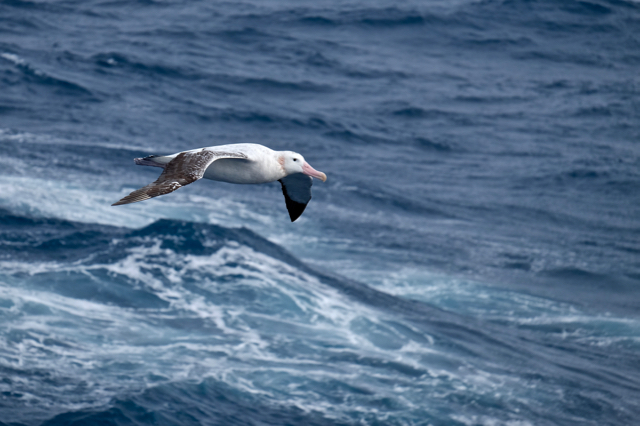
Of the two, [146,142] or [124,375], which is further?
[146,142]

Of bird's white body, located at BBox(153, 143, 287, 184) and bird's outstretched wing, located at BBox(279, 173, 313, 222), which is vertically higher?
bird's white body, located at BBox(153, 143, 287, 184)

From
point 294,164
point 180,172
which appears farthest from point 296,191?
point 180,172

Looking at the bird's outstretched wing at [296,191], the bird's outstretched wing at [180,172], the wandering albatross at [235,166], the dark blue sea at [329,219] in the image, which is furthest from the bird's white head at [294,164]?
the dark blue sea at [329,219]

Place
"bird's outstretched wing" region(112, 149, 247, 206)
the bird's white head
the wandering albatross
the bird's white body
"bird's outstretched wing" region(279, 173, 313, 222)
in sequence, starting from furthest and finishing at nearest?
"bird's outstretched wing" region(279, 173, 313, 222)
the bird's white head
the bird's white body
the wandering albatross
"bird's outstretched wing" region(112, 149, 247, 206)

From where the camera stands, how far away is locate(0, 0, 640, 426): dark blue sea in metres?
26.2

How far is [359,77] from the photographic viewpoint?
5500 cm

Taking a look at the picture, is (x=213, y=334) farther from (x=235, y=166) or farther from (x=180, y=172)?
(x=180, y=172)

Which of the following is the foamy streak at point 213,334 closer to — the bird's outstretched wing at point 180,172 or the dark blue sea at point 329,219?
the dark blue sea at point 329,219

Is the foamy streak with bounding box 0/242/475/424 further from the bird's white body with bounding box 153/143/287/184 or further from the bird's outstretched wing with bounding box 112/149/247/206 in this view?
the bird's outstretched wing with bounding box 112/149/247/206

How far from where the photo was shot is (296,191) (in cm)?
1652

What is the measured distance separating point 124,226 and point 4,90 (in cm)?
1801

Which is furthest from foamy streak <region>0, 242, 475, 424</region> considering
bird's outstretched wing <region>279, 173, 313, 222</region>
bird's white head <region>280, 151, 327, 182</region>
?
bird's white head <region>280, 151, 327, 182</region>

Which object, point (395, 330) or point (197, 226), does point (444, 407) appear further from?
point (197, 226)

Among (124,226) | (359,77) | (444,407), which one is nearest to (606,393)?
(444,407)
